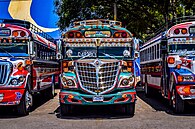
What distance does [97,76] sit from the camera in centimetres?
1145

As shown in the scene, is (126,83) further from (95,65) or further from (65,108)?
(65,108)

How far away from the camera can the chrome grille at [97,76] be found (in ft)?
37.5

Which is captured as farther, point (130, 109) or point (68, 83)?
point (130, 109)

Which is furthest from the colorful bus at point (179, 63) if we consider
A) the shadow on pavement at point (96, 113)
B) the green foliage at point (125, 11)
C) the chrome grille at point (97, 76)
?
the green foliage at point (125, 11)

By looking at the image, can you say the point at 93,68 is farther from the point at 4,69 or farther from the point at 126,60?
the point at 4,69

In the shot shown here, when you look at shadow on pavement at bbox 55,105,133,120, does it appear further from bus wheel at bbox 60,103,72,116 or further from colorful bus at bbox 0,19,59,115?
colorful bus at bbox 0,19,59,115

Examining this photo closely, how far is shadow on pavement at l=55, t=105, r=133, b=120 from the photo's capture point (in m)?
11.7

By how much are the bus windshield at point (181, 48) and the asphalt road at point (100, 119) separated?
1954mm

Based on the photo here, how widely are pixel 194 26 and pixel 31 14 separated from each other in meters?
22.4

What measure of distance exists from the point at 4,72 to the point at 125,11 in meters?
19.2

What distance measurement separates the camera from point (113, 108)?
1361 centimetres

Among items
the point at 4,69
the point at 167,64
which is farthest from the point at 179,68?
the point at 4,69

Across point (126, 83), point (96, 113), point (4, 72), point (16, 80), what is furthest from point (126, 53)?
point (4, 72)

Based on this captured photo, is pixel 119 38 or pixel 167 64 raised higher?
pixel 119 38
